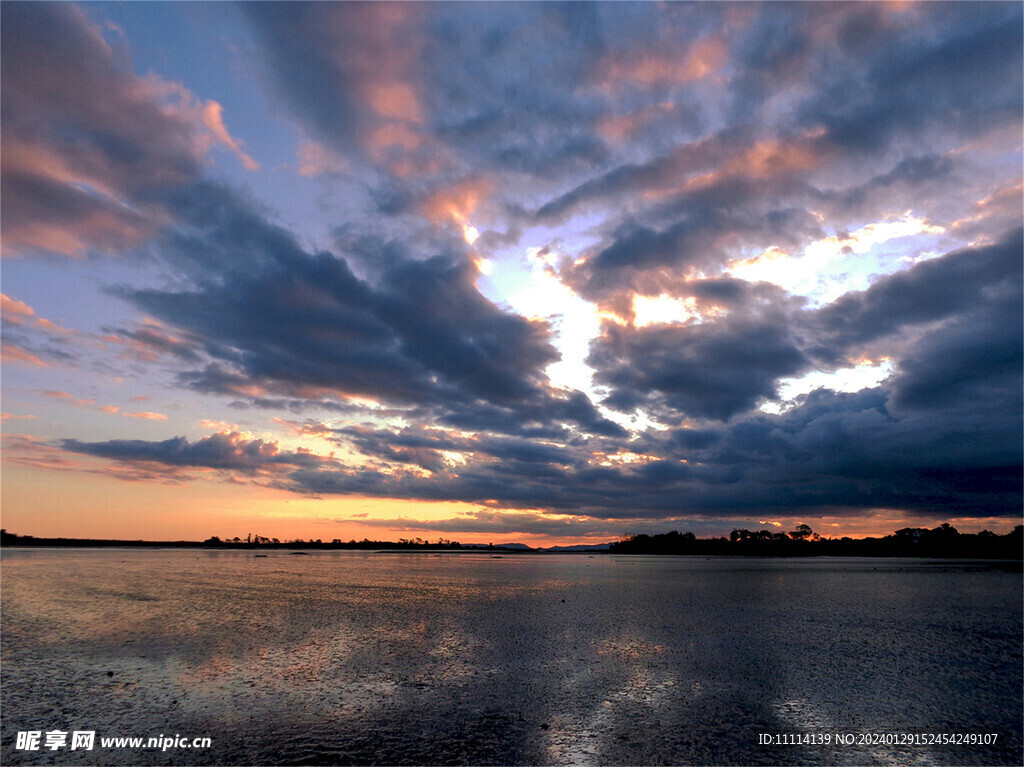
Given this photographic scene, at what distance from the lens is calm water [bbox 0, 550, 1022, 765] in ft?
52.5

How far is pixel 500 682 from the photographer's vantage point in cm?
2230

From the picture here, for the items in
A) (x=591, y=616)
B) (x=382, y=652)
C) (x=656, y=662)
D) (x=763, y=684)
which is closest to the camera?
(x=763, y=684)

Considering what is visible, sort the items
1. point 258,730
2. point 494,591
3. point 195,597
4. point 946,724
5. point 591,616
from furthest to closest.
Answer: point 494,591 < point 195,597 < point 591,616 < point 946,724 < point 258,730

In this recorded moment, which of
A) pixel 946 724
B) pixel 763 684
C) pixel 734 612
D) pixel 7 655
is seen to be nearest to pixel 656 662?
pixel 763 684

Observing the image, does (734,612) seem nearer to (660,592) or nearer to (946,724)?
(660,592)

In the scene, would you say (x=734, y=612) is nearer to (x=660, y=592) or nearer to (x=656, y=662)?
(x=660, y=592)

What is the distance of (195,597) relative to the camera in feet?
165

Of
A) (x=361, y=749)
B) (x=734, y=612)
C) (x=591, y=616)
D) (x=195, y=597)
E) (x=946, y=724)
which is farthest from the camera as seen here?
(x=195, y=597)

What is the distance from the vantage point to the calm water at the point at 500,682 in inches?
630

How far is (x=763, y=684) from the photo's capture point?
22.7 m

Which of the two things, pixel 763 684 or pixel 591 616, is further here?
pixel 591 616

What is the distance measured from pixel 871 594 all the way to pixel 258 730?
67412 millimetres

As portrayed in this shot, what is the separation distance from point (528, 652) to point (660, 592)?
1523 inches

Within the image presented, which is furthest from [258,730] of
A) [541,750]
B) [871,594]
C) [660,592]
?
[871,594]
